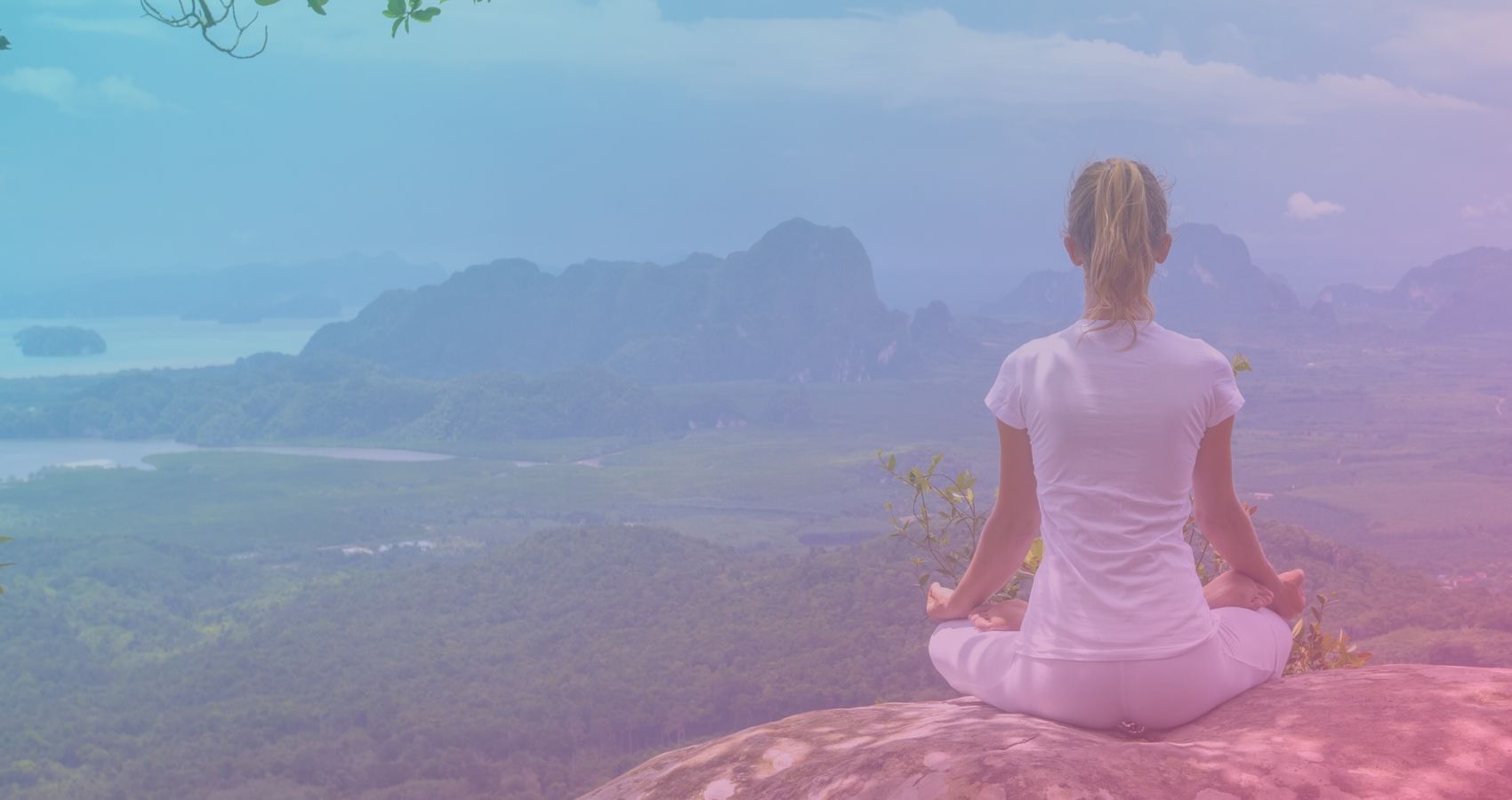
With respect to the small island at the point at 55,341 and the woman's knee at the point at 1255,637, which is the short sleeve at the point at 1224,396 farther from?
the small island at the point at 55,341

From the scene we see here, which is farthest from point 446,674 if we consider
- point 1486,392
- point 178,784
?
point 1486,392

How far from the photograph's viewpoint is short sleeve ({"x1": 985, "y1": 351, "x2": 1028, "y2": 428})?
8.25 feet

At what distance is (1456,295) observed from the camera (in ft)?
273

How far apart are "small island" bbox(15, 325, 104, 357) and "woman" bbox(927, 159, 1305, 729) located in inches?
4793

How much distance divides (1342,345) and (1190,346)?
87281 mm

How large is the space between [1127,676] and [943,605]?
1.99ft

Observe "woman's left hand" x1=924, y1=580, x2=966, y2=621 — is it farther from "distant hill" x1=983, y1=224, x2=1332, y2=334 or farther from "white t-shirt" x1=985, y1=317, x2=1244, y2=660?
"distant hill" x1=983, y1=224, x2=1332, y2=334

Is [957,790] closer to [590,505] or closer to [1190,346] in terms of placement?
[1190,346]

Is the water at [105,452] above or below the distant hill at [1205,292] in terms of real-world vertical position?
below

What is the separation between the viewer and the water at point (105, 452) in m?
75.1

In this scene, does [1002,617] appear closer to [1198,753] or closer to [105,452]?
[1198,753]

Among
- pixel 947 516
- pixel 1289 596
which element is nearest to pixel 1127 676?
pixel 1289 596

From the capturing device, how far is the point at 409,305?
123 metres

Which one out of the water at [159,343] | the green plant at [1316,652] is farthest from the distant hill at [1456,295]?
the water at [159,343]
